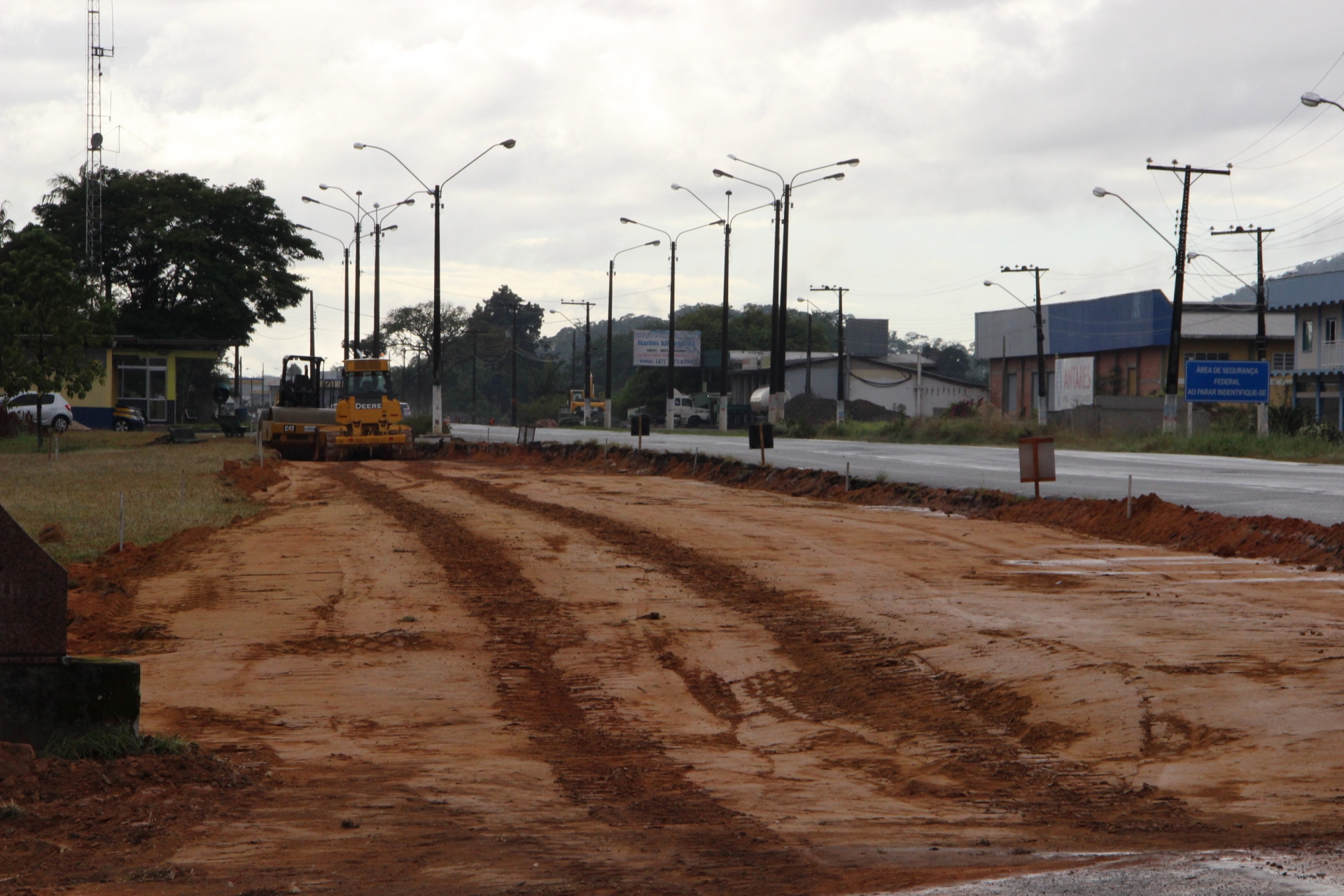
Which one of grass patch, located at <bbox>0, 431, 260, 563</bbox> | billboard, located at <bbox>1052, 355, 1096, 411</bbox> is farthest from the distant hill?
grass patch, located at <bbox>0, 431, 260, 563</bbox>

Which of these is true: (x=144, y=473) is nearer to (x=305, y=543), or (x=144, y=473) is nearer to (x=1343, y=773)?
(x=305, y=543)

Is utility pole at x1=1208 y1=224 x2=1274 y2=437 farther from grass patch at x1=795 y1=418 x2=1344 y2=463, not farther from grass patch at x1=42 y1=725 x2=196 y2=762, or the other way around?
grass patch at x1=42 y1=725 x2=196 y2=762

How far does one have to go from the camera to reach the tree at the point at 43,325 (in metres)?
34.8

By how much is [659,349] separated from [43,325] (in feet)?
232

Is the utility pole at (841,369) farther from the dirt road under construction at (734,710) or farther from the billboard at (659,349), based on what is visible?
the dirt road under construction at (734,710)

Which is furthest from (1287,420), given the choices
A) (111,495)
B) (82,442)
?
(82,442)

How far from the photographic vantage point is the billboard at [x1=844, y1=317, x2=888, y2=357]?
11244cm

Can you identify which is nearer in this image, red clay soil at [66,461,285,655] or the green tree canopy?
red clay soil at [66,461,285,655]

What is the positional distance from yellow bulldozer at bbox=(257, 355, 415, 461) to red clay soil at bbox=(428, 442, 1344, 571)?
9286mm

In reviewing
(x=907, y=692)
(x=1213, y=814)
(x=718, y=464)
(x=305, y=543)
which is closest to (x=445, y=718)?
(x=907, y=692)

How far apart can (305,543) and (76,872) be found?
37.0ft

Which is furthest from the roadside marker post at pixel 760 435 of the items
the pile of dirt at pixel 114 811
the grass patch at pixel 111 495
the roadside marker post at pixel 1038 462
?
the pile of dirt at pixel 114 811

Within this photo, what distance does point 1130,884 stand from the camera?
4535 mm

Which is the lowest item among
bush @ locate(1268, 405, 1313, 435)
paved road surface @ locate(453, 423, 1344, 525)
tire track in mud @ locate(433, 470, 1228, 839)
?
tire track in mud @ locate(433, 470, 1228, 839)
